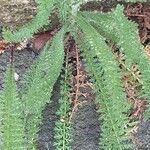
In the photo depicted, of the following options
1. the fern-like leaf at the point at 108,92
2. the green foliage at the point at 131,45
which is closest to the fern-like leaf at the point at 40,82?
the fern-like leaf at the point at 108,92

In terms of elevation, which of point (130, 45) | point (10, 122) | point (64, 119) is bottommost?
point (64, 119)

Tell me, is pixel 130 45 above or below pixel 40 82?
above

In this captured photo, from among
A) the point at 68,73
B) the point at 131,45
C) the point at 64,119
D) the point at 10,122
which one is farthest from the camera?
the point at 68,73

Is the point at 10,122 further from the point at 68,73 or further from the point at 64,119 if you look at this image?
the point at 68,73

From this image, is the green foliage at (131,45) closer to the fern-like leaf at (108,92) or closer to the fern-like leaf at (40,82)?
the fern-like leaf at (108,92)

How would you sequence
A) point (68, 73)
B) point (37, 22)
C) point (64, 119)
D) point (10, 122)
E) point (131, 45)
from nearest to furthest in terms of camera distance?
point (10, 122)
point (131, 45)
point (37, 22)
point (64, 119)
point (68, 73)

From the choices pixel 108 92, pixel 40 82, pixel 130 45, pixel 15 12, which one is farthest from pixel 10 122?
pixel 15 12

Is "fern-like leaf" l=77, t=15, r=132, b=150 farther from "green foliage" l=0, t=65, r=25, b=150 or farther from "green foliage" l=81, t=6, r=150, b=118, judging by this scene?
"green foliage" l=0, t=65, r=25, b=150
